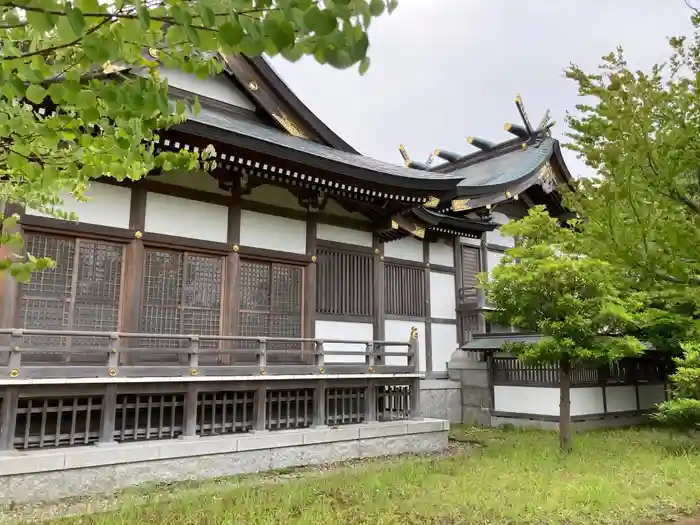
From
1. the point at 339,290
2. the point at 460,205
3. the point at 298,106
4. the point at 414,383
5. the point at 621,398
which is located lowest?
the point at 621,398

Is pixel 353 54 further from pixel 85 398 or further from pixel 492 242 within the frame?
pixel 492 242

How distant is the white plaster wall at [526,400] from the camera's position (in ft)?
43.3

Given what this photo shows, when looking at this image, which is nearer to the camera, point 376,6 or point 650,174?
point 376,6

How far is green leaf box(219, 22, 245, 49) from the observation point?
6.55 ft

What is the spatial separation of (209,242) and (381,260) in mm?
4202

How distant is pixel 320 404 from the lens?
9727mm

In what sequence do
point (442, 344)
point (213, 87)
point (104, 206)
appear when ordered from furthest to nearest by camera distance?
point (442, 344)
point (213, 87)
point (104, 206)

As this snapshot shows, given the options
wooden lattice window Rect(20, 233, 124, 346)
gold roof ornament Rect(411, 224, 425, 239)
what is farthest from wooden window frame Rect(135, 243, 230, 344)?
gold roof ornament Rect(411, 224, 425, 239)

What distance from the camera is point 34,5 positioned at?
1952 mm

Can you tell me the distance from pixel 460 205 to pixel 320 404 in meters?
6.83

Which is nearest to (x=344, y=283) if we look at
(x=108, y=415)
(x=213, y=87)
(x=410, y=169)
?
(x=410, y=169)

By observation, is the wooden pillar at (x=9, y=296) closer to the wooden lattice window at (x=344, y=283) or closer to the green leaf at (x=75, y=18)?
the wooden lattice window at (x=344, y=283)

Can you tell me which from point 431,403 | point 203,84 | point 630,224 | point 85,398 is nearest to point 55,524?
point 85,398

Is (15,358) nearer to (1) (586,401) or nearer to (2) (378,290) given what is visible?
(2) (378,290)
